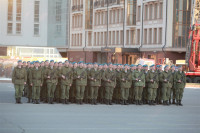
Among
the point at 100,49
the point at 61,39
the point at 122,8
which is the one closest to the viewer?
the point at 122,8

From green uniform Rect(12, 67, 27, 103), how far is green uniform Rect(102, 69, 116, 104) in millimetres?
3636

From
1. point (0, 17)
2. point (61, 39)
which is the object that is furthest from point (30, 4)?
point (61, 39)

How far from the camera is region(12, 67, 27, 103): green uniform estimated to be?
963 inches

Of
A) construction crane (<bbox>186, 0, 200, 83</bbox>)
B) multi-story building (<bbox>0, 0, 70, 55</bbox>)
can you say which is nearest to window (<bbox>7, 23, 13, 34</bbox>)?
multi-story building (<bbox>0, 0, 70, 55</bbox>)

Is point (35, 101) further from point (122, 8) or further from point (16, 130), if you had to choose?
point (122, 8)

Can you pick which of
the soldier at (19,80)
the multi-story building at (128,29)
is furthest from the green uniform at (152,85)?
the multi-story building at (128,29)

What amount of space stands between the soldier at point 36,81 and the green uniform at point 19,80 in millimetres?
456

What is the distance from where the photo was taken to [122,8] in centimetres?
7462

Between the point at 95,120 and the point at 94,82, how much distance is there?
7.89 metres

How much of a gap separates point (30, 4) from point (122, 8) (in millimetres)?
12710

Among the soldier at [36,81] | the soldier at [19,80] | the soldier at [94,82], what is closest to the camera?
the soldier at [19,80]

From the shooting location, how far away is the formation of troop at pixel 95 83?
25.3m

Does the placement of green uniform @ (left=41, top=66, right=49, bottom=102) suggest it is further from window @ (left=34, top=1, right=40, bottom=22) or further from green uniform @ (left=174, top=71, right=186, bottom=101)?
window @ (left=34, top=1, right=40, bottom=22)

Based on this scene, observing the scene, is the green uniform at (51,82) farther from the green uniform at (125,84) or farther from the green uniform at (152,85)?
the green uniform at (152,85)
